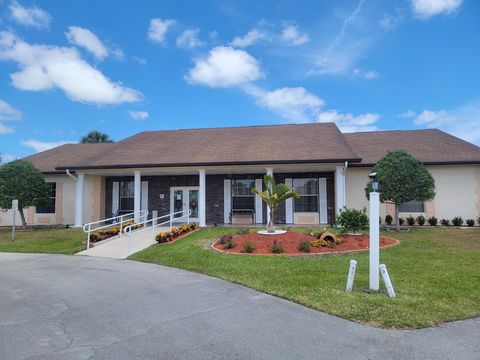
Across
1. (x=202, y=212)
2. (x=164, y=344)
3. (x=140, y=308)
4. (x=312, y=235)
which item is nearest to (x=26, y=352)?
(x=164, y=344)

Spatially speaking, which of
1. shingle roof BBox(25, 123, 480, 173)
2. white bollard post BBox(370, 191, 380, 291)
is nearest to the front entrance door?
shingle roof BBox(25, 123, 480, 173)

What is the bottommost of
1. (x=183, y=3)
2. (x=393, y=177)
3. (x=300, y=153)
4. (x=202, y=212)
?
(x=202, y=212)

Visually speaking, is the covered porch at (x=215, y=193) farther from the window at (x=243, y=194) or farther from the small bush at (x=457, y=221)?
the small bush at (x=457, y=221)

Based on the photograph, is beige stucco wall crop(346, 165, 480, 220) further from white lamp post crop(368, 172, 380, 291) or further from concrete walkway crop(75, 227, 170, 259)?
white lamp post crop(368, 172, 380, 291)

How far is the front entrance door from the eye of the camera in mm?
20562

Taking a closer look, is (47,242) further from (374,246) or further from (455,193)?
(455,193)

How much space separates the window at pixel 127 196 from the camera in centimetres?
2133

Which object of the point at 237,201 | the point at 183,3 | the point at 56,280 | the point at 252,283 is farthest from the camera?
the point at 237,201

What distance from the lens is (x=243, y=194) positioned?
789 inches

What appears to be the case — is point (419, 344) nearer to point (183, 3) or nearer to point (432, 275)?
point (432, 275)

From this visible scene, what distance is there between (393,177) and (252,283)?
999 cm

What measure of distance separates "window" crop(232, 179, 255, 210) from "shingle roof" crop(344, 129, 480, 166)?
230 inches

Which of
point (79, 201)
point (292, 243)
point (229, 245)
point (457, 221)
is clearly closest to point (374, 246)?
point (292, 243)

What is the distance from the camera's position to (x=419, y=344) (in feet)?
14.0
